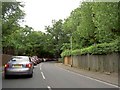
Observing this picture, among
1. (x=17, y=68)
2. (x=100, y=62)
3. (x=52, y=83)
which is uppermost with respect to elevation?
(x=100, y=62)

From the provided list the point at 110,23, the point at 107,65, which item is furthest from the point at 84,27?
the point at 110,23

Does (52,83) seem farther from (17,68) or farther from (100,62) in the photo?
(100,62)

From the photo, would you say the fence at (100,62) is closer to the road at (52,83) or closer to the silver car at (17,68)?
the road at (52,83)

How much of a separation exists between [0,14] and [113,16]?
1028cm

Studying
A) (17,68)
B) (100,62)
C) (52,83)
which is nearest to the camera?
(52,83)

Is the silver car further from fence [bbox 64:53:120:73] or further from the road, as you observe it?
fence [bbox 64:53:120:73]

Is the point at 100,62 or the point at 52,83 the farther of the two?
the point at 100,62

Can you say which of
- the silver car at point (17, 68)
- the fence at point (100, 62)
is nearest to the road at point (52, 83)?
the silver car at point (17, 68)

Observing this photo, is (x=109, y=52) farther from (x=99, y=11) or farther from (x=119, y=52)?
A: (x=99, y=11)

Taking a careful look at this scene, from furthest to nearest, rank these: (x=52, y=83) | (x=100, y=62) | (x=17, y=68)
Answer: (x=100, y=62)
(x=17, y=68)
(x=52, y=83)

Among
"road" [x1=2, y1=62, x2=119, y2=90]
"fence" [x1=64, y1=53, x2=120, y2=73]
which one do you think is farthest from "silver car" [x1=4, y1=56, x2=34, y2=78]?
"fence" [x1=64, y1=53, x2=120, y2=73]

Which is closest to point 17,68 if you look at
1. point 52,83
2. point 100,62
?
point 52,83

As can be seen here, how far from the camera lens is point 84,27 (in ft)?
123

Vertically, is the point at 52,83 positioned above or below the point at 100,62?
below
